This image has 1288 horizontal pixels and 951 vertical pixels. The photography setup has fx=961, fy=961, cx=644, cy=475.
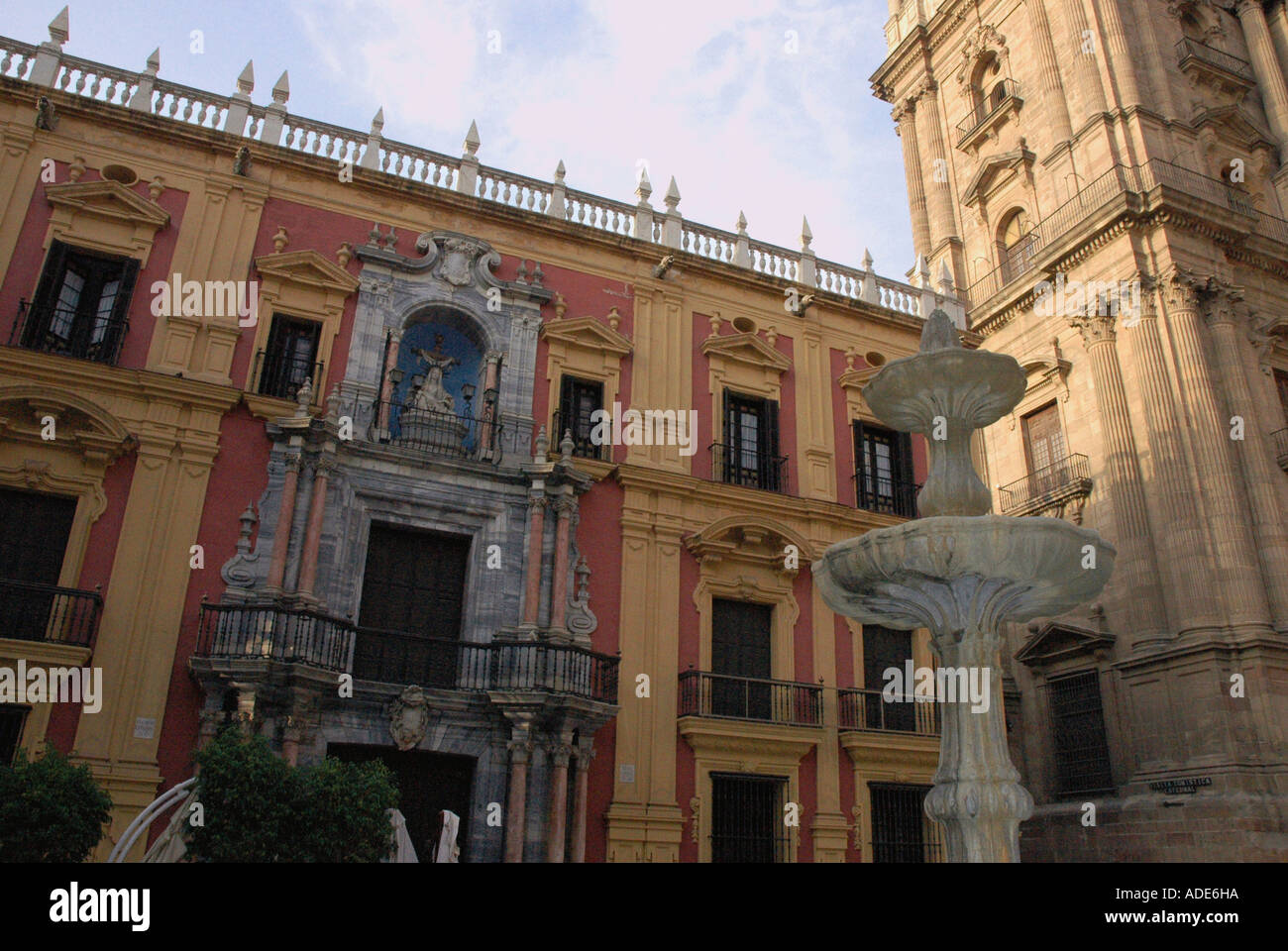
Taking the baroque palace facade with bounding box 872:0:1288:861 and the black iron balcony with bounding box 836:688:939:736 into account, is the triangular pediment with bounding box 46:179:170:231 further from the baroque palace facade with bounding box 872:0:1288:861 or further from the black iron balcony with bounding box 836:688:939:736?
the baroque palace facade with bounding box 872:0:1288:861

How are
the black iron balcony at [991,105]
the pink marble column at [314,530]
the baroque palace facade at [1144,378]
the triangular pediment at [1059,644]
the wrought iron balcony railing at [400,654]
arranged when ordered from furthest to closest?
the black iron balcony at [991,105] < the triangular pediment at [1059,644] < the baroque palace facade at [1144,378] < the pink marble column at [314,530] < the wrought iron balcony railing at [400,654]

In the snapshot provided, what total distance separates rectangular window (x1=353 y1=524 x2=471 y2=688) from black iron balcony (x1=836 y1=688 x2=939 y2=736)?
592 centimetres

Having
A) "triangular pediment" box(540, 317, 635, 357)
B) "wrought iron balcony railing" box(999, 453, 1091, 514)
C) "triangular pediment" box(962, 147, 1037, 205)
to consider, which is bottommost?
"wrought iron balcony railing" box(999, 453, 1091, 514)

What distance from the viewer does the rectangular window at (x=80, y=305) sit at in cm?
1231

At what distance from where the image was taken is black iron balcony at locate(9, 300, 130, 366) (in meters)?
12.1

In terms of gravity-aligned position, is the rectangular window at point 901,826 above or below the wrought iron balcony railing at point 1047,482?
below

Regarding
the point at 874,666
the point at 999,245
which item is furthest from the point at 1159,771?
the point at 999,245

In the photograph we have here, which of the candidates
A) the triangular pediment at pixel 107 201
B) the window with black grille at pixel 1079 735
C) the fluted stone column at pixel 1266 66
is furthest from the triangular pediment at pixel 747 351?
the fluted stone column at pixel 1266 66

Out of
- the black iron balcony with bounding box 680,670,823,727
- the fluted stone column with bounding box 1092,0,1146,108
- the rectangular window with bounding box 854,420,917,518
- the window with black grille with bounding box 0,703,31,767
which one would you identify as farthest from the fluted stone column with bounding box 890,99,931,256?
the window with black grille with bounding box 0,703,31,767

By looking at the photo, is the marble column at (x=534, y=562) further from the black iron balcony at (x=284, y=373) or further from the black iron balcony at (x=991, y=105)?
the black iron balcony at (x=991, y=105)

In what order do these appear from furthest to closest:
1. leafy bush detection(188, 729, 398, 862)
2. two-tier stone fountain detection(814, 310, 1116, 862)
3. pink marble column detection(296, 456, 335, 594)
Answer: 1. pink marble column detection(296, 456, 335, 594)
2. leafy bush detection(188, 729, 398, 862)
3. two-tier stone fountain detection(814, 310, 1116, 862)

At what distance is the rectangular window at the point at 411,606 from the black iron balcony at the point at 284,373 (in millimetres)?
2219

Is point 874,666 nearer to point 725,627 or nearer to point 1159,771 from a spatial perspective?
point 725,627
